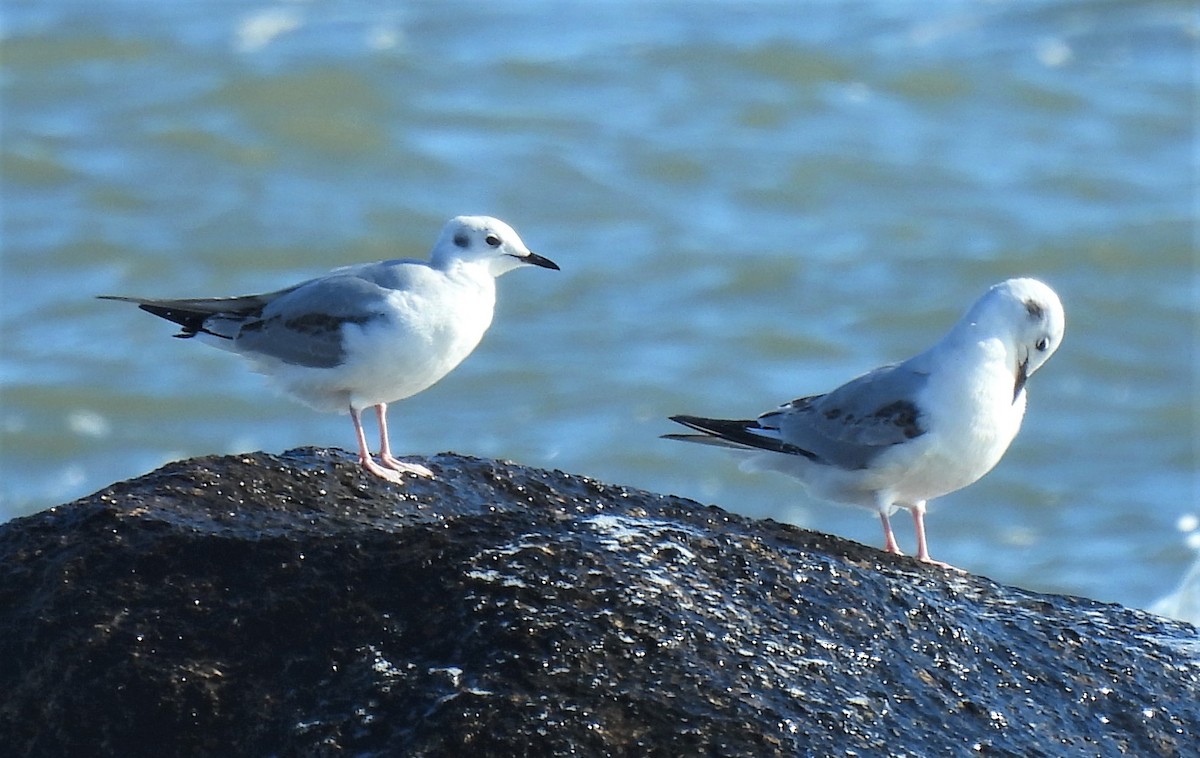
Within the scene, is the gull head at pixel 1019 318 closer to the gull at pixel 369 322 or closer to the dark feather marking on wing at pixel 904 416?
the dark feather marking on wing at pixel 904 416

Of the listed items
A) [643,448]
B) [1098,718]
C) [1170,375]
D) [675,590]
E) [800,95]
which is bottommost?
[675,590]

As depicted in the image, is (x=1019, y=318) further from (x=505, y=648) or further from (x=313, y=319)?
(x=505, y=648)

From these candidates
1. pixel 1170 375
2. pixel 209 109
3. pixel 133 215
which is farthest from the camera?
pixel 209 109

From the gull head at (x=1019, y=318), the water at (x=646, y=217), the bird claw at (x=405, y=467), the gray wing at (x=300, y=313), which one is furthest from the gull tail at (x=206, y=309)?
the water at (x=646, y=217)

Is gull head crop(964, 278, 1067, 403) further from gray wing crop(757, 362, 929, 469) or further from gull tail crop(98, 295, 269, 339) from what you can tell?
gull tail crop(98, 295, 269, 339)

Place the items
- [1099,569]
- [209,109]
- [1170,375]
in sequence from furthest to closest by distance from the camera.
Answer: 1. [209,109]
2. [1170,375]
3. [1099,569]

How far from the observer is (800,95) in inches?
742

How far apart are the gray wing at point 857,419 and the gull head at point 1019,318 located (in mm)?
303

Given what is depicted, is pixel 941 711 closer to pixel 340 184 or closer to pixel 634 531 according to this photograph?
pixel 634 531

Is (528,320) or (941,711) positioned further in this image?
(528,320)

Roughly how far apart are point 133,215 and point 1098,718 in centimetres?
1289

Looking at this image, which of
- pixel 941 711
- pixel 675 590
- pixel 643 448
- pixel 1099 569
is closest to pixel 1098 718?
pixel 941 711

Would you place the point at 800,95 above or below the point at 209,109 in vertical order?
above

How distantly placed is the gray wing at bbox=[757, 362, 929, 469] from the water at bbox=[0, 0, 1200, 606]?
4.39 meters
